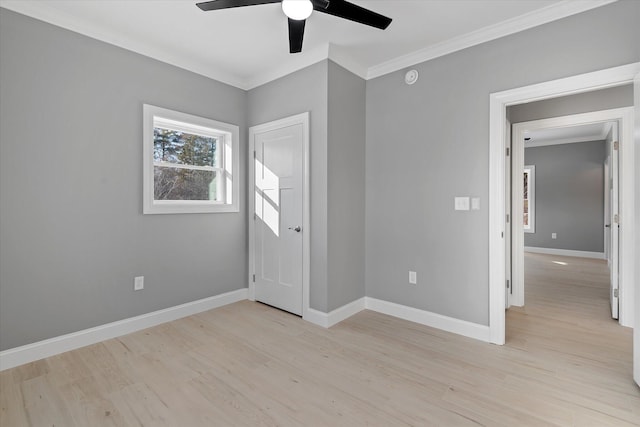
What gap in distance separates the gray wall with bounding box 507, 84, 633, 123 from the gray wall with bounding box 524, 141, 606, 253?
4341 millimetres

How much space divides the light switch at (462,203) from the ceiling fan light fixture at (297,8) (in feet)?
6.63

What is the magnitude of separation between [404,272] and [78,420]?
279 cm

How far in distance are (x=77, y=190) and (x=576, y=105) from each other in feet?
16.6

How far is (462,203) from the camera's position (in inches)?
113

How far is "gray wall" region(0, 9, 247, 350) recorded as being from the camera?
7.55 feet

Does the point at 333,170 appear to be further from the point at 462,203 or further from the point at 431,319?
the point at 431,319

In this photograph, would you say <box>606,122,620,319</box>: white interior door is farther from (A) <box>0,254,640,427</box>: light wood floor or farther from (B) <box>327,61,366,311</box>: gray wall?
(B) <box>327,61,366,311</box>: gray wall

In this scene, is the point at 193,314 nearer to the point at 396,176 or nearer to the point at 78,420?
the point at 78,420

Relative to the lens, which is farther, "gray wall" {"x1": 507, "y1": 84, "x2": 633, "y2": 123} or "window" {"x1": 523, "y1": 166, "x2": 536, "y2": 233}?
"window" {"x1": 523, "y1": 166, "x2": 536, "y2": 233}

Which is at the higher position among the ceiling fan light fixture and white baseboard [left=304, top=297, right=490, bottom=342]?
the ceiling fan light fixture

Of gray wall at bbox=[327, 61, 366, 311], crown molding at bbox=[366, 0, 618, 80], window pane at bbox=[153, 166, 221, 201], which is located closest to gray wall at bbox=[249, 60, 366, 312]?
gray wall at bbox=[327, 61, 366, 311]

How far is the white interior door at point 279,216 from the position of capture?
332 cm

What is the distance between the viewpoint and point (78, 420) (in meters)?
1.75

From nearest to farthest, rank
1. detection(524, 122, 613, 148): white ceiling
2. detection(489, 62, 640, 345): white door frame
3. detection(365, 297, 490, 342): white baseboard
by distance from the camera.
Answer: detection(489, 62, 640, 345): white door frame < detection(365, 297, 490, 342): white baseboard < detection(524, 122, 613, 148): white ceiling
